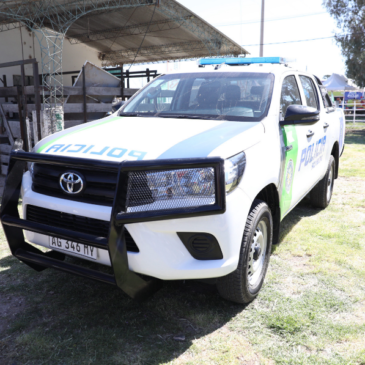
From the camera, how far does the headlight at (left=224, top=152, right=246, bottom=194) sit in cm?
237

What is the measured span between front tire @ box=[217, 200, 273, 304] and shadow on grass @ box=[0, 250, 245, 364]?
195 mm

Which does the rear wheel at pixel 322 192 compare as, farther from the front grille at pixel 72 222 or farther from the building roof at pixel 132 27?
the building roof at pixel 132 27

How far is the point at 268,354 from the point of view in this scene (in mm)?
2406

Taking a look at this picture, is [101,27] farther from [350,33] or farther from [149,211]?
[149,211]

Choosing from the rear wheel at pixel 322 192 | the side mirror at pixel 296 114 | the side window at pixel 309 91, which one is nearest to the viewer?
the side mirror at pixel 296 114

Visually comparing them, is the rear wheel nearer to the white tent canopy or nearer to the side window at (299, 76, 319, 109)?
the side window at (299, 76, 319, 109)

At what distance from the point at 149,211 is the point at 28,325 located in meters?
1.32

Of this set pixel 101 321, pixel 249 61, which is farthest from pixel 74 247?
pixel 249 61

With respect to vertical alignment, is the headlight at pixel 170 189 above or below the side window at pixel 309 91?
below

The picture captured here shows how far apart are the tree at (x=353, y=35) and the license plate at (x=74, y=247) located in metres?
23.4

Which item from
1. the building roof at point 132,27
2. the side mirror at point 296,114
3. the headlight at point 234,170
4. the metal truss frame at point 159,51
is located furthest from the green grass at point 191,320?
the metal truss frame at point 159,51

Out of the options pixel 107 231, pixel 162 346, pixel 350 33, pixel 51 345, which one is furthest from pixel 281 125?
pixel 350 33

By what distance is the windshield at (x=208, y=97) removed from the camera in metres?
3.27

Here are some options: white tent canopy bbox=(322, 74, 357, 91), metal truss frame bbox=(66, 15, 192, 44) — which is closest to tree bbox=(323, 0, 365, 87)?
white tent canopy bbox=(322, 74, 357, 91)
